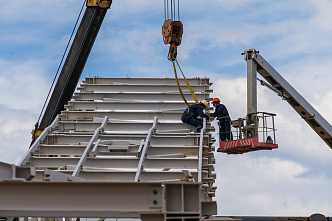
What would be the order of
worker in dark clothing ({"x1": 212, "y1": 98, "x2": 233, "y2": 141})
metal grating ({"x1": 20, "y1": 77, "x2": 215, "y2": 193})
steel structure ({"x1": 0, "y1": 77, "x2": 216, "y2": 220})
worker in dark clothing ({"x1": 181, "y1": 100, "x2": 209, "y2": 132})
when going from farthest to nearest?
worker in dark clothing ({"x1": 181, "y1": 100, "x2": 209, "y2": 132}), worker in dark clothing ({"x1": 212, "y1": 98, "x2": 233, "y2": 141}), metal grating ({"x1": 20, "y1": 77, "x2": 215, "y2": 193}), steel structure ({"x1": 0, "y1": 77, "x2": 216, "y2": 220})

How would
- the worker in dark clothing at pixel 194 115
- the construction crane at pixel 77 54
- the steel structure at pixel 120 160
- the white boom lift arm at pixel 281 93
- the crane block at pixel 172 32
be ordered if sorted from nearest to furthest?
the steel structure at pixel 120 160
the white boom lift arm at pixel 281 93
the worker in dark clothing at pixel 194 115
the crane block at pixel 172 32
the construction crane at pixel 77 54

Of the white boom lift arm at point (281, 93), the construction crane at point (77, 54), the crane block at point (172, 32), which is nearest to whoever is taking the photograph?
the white boom lift arm at point (281, 93)

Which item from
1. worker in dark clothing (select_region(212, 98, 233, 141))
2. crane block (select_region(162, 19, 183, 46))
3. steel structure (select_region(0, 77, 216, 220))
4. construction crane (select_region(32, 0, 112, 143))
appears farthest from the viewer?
construction crane (select_region(32, 0, 112, 143))

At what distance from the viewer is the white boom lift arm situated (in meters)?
16.4

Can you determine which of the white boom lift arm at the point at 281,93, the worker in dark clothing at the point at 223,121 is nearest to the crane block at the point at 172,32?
the white boom lift arm at the point at 281,93

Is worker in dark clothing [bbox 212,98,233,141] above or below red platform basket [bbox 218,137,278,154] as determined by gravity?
above

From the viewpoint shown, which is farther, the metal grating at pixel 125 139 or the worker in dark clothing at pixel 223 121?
the worker in dark clothing at pixel 223 121

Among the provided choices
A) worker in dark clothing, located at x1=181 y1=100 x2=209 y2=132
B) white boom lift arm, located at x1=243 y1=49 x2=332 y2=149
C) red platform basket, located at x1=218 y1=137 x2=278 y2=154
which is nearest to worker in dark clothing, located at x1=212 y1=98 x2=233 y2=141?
worker in dark clothing, located at x1=181 y1=100 x2=209 y2=132

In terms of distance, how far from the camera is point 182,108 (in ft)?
64.4

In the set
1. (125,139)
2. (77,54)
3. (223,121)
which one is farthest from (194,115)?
(77,54)

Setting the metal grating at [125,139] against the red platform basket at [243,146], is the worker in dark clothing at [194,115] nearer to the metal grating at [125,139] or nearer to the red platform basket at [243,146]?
the metal grating at [125,139]

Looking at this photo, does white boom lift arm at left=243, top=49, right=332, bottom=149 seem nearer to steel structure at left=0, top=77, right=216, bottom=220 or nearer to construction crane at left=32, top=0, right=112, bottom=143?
steel structure at left=0, top=77, right=216, bottom=220

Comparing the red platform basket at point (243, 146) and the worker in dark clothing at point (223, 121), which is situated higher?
the worker in dark clothing at point (223, 121)

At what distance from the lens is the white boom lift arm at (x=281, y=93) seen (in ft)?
53.7
